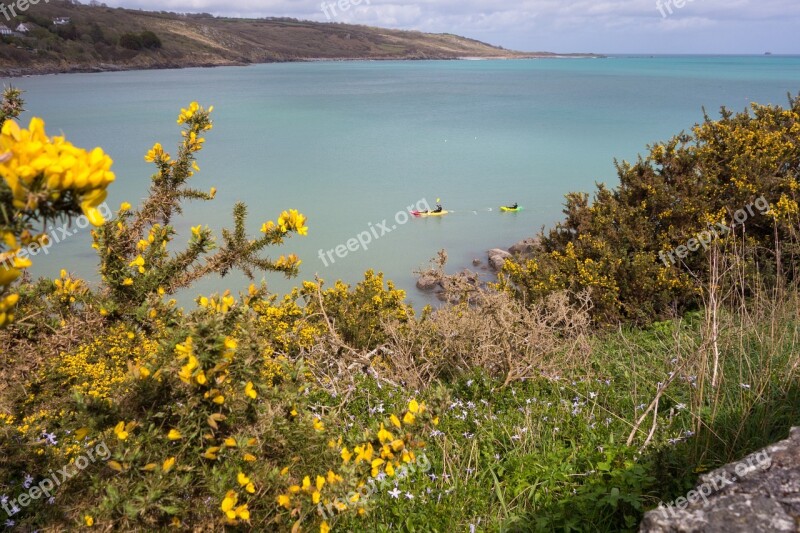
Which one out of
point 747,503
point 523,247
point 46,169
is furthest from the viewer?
point 523,247

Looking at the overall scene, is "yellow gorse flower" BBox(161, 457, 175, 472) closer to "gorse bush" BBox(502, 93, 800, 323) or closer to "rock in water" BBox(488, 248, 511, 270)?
"gorse bush" BBox(502, 93, 800, 323)

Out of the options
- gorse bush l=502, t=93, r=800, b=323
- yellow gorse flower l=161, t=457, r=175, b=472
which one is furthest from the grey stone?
gorse bush l=502, t=93, r=800, b=323

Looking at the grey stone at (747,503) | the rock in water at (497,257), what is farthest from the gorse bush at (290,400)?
the rock in water at (497,257)

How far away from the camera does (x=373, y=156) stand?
961 inches

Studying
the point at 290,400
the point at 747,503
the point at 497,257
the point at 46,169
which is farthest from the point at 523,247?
the point at 46,169

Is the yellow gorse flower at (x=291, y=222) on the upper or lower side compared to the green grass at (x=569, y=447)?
upper

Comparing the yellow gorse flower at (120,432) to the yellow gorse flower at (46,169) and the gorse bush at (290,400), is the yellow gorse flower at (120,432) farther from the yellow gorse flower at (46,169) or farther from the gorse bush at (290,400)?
the yellow gorse flower at (46,169)

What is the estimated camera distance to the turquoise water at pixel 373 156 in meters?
14.4

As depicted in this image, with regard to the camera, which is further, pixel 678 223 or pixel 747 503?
pixel 678 223

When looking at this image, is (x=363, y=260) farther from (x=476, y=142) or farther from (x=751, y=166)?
(x=476, y=142)

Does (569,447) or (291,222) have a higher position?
(291,222)

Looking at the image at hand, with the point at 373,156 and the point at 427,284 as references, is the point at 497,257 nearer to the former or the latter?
the point at 427,284

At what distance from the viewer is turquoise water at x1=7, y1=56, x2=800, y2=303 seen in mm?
14414

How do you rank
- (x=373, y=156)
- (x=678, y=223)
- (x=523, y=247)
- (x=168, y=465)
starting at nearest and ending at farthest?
(x=168, y=465)
(x=678, y=223)
(x=523, y=247)
(x=373, y=156)
